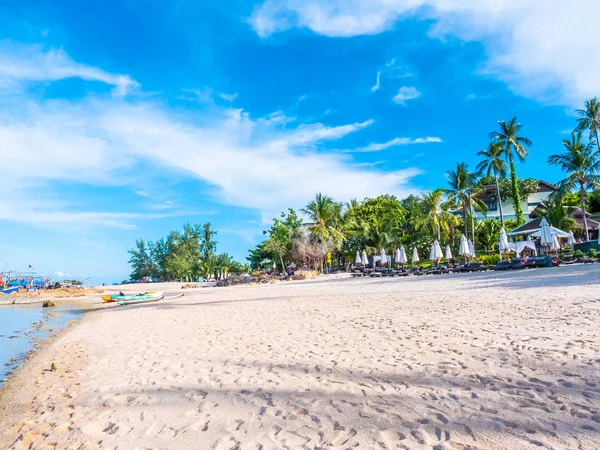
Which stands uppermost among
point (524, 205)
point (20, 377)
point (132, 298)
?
point (524, 205)

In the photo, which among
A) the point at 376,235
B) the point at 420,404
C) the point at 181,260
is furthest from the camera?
the point at 181,260

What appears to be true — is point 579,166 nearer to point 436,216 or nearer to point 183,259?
point 436,216

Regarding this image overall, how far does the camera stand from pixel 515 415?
3275 mm

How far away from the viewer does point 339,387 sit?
4340 mm

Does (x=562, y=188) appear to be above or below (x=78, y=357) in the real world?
above

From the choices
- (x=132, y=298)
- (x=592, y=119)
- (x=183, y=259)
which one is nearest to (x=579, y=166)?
(x=592, y=119)

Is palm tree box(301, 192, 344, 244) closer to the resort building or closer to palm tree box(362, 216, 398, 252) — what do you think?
palm tree box(362, 216, 398, 252)

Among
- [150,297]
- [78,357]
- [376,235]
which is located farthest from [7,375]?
[376,235]

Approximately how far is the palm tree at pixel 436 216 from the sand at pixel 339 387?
32.2 metres

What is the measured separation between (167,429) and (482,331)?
5.07 metres

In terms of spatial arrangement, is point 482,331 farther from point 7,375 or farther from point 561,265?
point 561,265

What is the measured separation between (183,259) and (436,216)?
133 ft

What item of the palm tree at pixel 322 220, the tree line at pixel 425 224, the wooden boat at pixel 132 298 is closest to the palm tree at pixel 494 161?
the tree line at pixel 425 224

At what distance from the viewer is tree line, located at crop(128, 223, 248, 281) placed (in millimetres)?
59906
